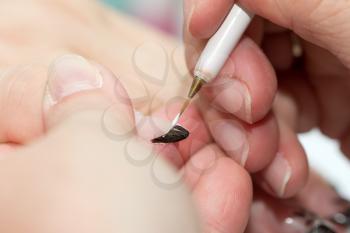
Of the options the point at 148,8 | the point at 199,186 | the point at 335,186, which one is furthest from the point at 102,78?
the point at 148,8

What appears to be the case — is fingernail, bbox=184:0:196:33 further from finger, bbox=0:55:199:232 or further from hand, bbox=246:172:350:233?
hand, bbox=246:172:350:233

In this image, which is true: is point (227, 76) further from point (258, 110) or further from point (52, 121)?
point (52, 121)

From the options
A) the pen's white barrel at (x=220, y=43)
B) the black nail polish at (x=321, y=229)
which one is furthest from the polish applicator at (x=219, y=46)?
the black nail polish at (x=321, y=229)

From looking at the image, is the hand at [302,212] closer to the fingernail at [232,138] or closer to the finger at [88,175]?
the fingernail at [232,138]

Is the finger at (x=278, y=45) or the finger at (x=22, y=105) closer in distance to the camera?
the finger at (x=22, y=105)

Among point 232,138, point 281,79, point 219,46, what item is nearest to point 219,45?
point 219,46

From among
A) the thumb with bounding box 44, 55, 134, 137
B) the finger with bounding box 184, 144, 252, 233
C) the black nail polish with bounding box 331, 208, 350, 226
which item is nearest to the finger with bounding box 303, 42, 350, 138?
the black nail polish with bounding box 331, 208, 350, 226

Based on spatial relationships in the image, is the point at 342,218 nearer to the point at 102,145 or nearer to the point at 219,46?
the point at 219,46
